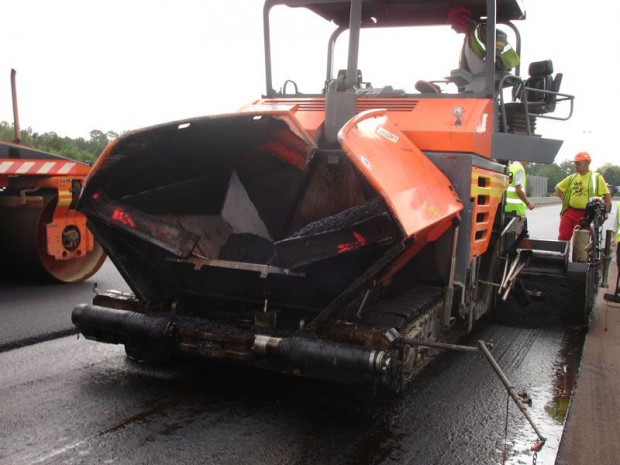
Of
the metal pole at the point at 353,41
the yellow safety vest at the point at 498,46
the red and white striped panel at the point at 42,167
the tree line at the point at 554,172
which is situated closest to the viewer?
the metal pole at the point at 353,41

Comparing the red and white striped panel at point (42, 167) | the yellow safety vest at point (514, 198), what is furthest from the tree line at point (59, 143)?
the yellow safety vest at point (514, 198)

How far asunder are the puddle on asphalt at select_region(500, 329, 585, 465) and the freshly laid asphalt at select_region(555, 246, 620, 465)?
46 millimetres

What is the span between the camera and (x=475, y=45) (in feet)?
14.9

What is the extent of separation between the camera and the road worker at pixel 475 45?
14.7 ft

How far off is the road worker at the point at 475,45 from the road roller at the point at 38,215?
4090mm

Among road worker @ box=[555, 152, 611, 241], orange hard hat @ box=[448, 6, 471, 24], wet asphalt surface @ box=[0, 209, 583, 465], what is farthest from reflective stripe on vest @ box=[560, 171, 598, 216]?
orange hard hat @ box=[448, 6, 471, 24]

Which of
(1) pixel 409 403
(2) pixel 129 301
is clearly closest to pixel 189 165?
(2) pixel 129 301

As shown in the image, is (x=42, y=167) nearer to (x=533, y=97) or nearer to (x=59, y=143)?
(x=533, y=97)

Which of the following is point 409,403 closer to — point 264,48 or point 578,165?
point 264,48

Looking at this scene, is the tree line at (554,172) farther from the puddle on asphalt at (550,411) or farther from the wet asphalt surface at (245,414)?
the wet asphalt surface at (245,414)

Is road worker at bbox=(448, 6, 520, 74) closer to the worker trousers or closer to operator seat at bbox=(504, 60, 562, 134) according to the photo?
operator seat at bbox=(504, 60, 562, 134)

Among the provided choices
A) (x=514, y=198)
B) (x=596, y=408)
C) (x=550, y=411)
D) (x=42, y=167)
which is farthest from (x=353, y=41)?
(x=42, y=167)

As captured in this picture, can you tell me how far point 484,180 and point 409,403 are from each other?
148cm

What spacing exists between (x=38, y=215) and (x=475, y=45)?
4.58 meters
